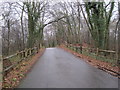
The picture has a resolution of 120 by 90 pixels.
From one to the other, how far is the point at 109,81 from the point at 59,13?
28.3 meters

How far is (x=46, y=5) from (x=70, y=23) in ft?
37.0

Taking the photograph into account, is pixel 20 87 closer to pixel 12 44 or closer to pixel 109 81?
pixel 109 81

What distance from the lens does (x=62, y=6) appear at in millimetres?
31734

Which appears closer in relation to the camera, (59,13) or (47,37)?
(59,13)

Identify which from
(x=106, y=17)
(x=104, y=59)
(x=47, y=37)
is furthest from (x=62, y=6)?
(x=47, y=37)

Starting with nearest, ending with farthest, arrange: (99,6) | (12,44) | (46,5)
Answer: (99,6)
(46,5)
(12,44)

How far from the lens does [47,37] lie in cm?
7038

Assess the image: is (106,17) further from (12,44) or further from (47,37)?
(47,37)

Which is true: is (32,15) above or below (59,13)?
below

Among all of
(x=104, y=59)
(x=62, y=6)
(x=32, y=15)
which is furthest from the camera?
(x=62, y=6)

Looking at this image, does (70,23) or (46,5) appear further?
(70,23)

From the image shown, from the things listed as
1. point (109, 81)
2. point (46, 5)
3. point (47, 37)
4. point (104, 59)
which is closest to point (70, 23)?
point (46, 5)

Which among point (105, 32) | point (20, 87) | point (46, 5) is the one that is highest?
point (46, 5)

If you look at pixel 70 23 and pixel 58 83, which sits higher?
pixel 70 23
